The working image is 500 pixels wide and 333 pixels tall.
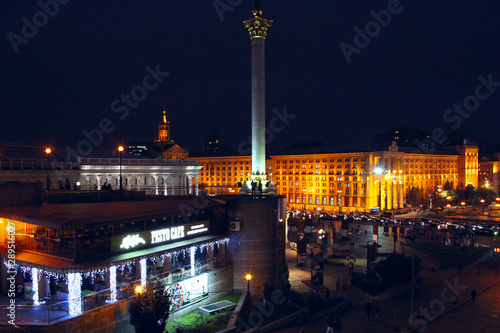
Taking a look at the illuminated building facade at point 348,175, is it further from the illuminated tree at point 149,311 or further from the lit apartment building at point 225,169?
the illuminated tree at point 149,311

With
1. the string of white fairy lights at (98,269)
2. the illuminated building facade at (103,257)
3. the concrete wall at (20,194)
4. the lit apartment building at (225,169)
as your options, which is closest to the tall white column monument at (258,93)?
the string of white fairy lights at (98,269)

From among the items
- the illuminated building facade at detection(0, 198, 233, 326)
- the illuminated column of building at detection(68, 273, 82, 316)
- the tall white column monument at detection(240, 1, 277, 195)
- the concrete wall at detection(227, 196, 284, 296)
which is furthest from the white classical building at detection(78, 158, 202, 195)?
the illuminated column of building at detection(68, 273, 82, 316)

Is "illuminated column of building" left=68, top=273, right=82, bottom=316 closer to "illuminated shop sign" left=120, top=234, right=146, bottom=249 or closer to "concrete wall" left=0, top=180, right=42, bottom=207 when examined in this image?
"illuminated shop sign" left=120, top=234, right=146, bottom=249

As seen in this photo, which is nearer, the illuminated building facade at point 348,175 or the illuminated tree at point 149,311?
the illuminated tree at point 149,311

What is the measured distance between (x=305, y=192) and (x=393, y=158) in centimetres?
2531

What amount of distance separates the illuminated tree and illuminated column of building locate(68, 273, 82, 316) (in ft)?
7.62

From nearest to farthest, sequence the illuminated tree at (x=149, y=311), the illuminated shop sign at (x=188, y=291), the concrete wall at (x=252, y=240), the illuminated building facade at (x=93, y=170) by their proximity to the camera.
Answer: the illuminated tree at (x=149, y=311) → the illuminated shop sign at (x=188, y=291) → the concrete wall at (x=252, y=240) → the illuminated building facade at (x=93, y=170)

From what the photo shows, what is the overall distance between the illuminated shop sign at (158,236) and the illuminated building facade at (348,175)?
6374cm

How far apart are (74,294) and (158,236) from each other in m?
6.20

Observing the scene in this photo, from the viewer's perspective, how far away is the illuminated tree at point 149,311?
751 inches

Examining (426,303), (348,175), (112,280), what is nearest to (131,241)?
(112,280)

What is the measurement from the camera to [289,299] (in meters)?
28.0

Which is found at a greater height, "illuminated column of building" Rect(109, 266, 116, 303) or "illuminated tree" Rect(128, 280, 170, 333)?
"illuminated column of building" Rect(109, 266, 116, 303)

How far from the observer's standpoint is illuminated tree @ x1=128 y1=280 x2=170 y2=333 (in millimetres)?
19078
